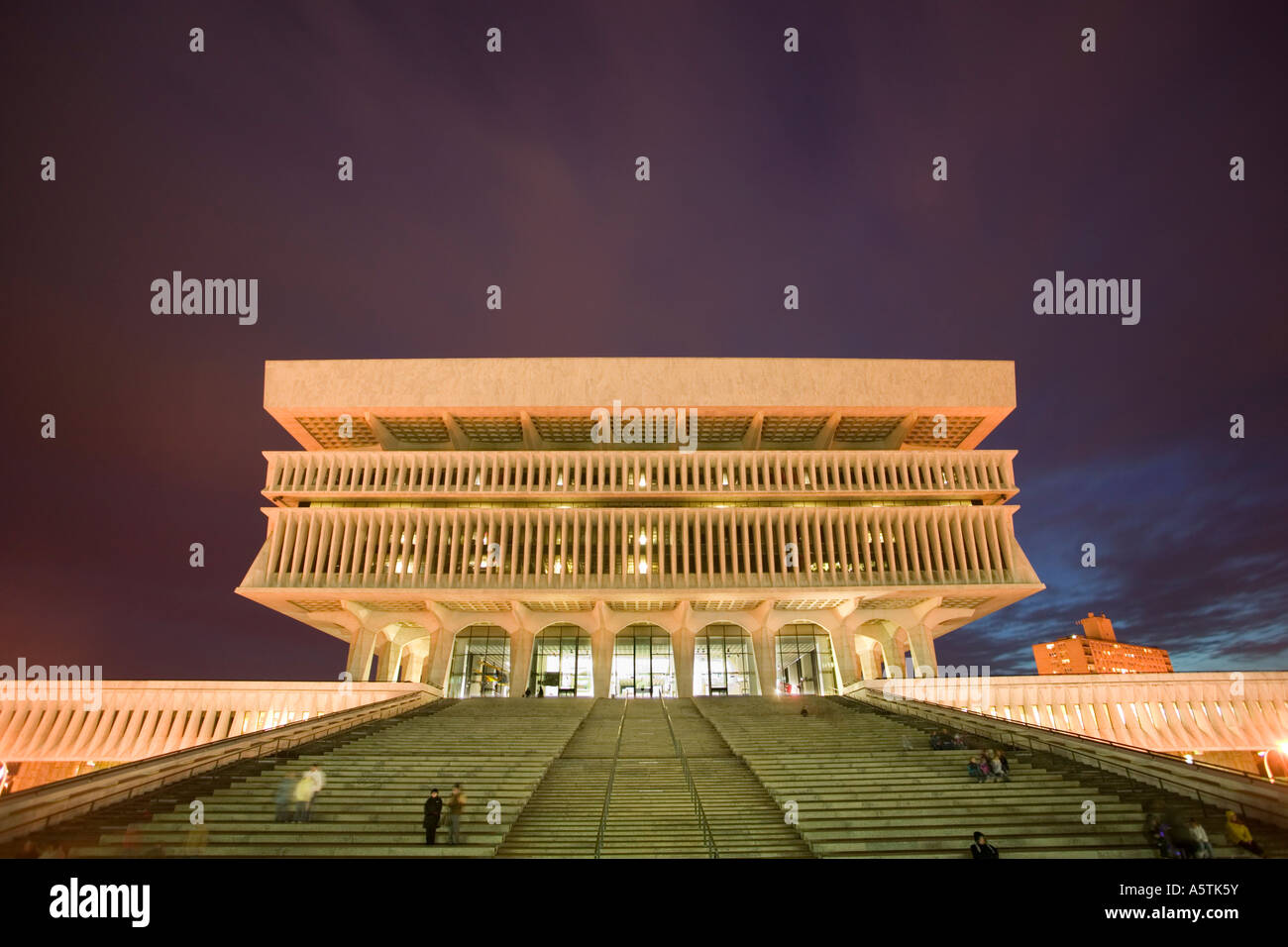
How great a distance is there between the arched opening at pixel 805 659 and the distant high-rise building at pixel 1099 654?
11957 cm

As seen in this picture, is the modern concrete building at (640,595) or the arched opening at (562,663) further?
the arched opening at (562,663)

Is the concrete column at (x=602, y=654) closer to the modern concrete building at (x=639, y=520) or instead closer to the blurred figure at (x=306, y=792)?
the modern concrete building at (x=639, y=520)

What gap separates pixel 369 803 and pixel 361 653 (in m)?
31.3

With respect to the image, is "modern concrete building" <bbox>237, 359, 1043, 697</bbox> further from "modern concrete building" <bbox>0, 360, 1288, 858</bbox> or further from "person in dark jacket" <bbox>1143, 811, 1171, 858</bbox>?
"person in dark jacket" <bbox>1143, 811, 1171, 858</bbox>

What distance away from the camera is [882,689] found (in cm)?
2975

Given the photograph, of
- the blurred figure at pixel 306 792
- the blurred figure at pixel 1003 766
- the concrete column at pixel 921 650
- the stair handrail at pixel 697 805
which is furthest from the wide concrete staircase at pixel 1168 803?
the concrete column at pixel 921 650

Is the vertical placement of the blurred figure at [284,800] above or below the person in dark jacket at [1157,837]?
above

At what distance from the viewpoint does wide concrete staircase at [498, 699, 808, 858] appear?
10.6 meters

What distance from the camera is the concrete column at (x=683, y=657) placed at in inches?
1625

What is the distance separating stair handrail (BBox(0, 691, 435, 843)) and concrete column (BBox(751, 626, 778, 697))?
26163 millimetres

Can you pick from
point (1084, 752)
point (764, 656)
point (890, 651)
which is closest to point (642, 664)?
point (764, 656)

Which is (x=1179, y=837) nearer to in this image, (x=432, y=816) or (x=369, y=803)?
(x=432, y=816)
